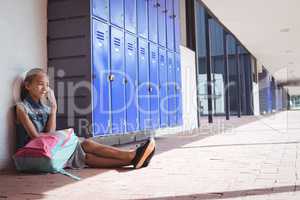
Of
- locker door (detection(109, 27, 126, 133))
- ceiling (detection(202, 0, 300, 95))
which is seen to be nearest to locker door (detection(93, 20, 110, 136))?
locker door (detection(109, 27, 126, 133))

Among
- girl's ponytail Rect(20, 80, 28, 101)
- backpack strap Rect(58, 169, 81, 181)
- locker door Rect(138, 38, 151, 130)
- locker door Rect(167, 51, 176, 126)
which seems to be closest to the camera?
backpack strap Rect(58, 169, 81, 181)

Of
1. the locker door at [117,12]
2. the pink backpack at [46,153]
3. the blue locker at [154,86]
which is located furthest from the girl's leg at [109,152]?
the blue locker at [154,86]

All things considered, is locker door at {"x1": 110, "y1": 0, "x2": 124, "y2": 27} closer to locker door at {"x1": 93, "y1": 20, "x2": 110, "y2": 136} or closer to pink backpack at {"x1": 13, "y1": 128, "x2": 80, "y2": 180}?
locker door at {"x1": 93, "y1": 20, "x2": 110, "y2": 136}

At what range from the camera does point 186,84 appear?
688 centimetres

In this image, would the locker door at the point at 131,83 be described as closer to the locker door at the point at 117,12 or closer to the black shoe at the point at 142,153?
the locker door at the point at 117,12

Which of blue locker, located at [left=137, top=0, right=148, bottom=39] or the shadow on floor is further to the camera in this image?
blue locker, located at [left=137, top=0, right=148, bottom=39]

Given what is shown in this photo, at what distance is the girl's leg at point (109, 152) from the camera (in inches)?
113

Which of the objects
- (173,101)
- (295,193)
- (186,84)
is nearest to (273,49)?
(186,84)

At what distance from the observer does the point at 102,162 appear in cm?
292

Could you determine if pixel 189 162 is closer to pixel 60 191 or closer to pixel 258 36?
pixel 60 191

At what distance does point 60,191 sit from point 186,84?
194 inches

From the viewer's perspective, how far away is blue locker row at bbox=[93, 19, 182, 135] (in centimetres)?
378

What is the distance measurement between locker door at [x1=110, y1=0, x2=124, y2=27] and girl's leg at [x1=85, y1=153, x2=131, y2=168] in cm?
166

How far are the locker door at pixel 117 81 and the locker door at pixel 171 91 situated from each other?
161cm
